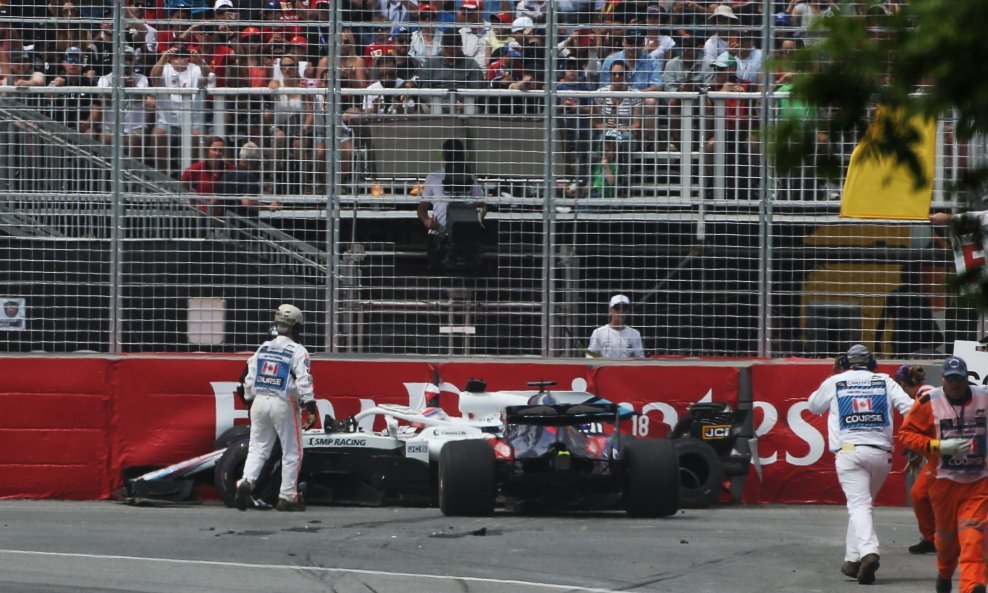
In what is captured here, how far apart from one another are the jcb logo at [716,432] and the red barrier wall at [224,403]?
0.43 metres

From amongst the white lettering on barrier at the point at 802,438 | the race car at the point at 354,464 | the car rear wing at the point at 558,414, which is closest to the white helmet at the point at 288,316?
the race car at the point at 354,464

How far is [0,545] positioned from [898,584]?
19.6ft

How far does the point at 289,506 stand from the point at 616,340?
318 centimetres

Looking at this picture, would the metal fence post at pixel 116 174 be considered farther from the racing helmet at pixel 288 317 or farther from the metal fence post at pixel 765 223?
the metal fence post at pixel 765 223

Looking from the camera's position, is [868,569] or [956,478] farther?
[868,569]

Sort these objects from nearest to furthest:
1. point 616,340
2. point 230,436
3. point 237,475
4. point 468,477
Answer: point 468,477, point 237,475, point 230,436, point 616,340

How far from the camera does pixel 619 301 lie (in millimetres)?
12641

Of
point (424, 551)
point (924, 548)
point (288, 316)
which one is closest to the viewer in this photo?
point (424, 551)

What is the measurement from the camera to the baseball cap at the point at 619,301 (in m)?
12.6

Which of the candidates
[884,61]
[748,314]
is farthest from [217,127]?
[884,61]

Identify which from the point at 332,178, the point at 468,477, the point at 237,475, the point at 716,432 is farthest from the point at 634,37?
the point at 237,475

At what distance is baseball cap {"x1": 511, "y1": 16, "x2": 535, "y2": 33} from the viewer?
12.9m

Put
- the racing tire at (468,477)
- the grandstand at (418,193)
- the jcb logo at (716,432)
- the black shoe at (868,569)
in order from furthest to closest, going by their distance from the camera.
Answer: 1. the grandstand at (418,193)
2. the jcb logo at (716,432)
3. the racing tire at (468,477)
4. the black shoe at (868,569)

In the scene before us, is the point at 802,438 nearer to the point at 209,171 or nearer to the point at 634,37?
A: the point at 634,37
